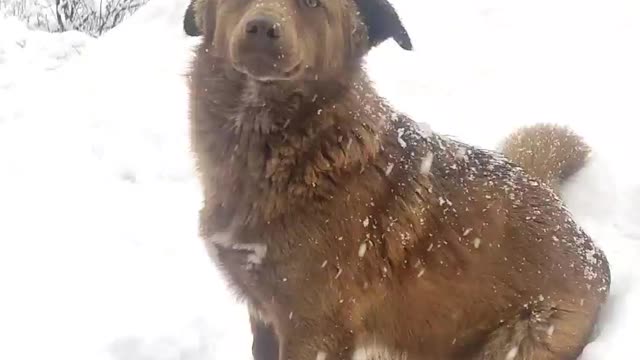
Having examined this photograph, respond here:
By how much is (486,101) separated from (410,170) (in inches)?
115

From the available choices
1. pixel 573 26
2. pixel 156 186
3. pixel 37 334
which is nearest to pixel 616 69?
pixel 573 26

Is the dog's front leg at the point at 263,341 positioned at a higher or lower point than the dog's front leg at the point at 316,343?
lower

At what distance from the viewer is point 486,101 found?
19.7ft

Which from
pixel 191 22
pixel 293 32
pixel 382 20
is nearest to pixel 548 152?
pixel 382 20

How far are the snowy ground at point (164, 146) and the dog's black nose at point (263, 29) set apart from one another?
1843mm

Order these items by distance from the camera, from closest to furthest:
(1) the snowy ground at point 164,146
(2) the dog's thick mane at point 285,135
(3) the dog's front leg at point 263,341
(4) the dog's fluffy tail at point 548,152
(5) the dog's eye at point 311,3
→ 1. (5) the dog's eye at point 311,3
2. (2) the dog's thick mane at point 285,135
3. (3) the dog's front leg at point 263,341
4. (1) the snowy ground at point 164,146
5. (4) the dog's fluffy tail at point 548,152

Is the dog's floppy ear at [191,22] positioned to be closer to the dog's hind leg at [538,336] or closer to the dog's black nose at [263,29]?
the dog's black nose at [263,29]

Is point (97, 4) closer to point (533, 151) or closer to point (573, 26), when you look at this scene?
point (573, 26)

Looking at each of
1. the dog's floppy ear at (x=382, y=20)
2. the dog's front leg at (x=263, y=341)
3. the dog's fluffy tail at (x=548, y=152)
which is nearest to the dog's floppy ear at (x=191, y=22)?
the dog's floppy ear at (x=382, y=20)

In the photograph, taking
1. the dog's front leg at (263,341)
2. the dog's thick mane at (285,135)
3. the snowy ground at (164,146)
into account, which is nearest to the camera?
the dog's thick mane at (285,135)

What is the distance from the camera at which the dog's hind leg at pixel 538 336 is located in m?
3.38

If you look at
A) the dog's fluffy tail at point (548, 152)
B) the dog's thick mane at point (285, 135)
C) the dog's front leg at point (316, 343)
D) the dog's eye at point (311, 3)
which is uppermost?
the dog's eye at point (311, 3)

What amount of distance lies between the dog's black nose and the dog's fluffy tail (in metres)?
1.94

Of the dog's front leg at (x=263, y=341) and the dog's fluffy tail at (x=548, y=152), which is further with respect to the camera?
the dog's fluffy tail at (x=548, y=152)
